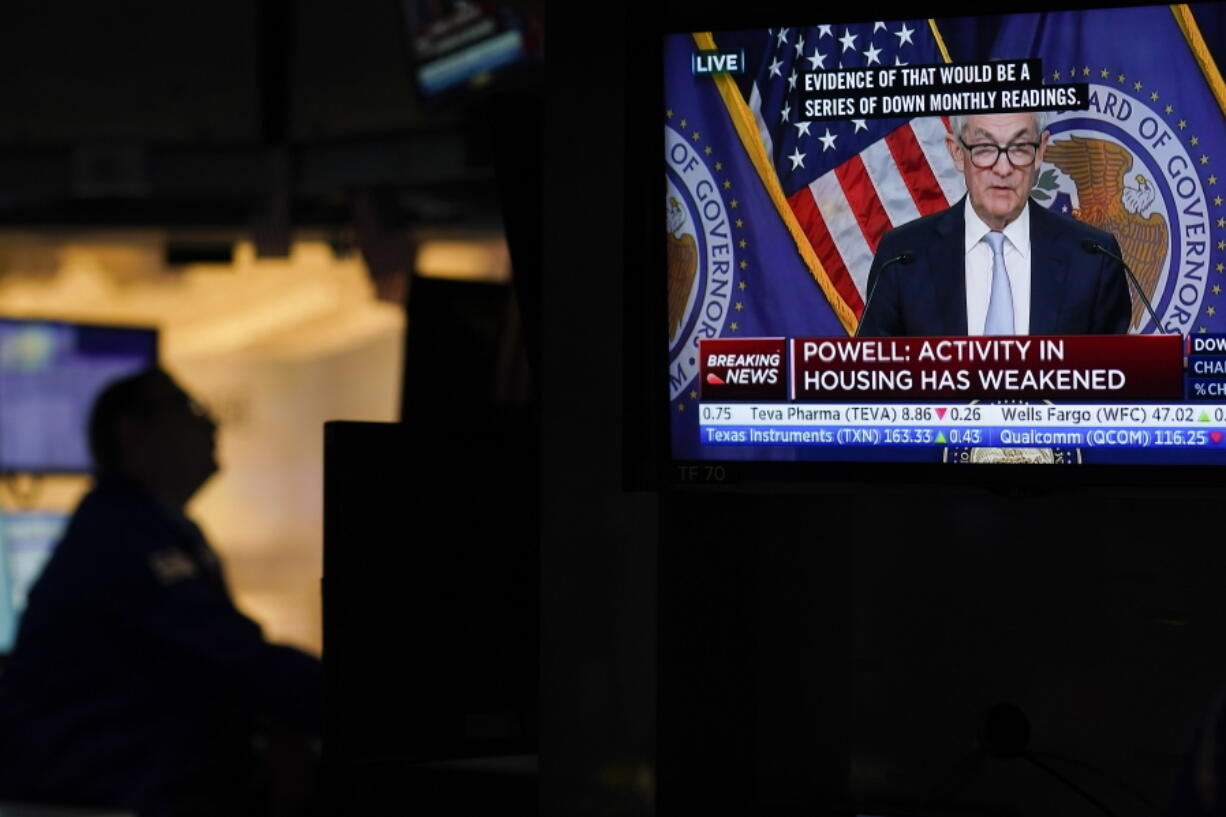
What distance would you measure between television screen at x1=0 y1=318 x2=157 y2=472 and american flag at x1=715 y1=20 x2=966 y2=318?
319cm

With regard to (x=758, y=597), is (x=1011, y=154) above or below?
above

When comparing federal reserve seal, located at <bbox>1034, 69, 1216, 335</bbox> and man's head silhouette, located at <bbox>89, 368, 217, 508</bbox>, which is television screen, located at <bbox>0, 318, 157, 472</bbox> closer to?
man's head silhouette, located at <bbox>89, 368, 217, 508</bbox>

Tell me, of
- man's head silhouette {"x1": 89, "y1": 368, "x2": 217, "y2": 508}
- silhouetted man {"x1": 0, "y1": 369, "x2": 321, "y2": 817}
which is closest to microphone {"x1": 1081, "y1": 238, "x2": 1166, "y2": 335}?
silhouetted man {"x1": 0, "y1": 369, "x2": 321, "y2": 817}

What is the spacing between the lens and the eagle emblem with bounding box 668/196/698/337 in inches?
63.3

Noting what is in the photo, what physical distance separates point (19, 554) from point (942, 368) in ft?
10.3

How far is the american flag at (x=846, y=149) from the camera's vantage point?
1551 millimetres

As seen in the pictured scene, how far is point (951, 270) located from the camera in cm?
154

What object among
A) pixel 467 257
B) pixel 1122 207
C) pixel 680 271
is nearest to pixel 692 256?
pixel 680 271

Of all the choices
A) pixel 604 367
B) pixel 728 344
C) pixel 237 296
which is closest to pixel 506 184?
pixel 604 367

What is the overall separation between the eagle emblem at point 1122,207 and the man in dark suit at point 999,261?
13mm

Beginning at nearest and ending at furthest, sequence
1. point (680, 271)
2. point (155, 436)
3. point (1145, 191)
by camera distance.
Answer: point (1145, 191) → point (680, 271) → point (155, 436)

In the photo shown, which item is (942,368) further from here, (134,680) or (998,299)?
(134,680)

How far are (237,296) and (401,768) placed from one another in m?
6.66

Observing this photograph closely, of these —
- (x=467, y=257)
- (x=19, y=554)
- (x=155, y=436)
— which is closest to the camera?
(x=155, y=436)
